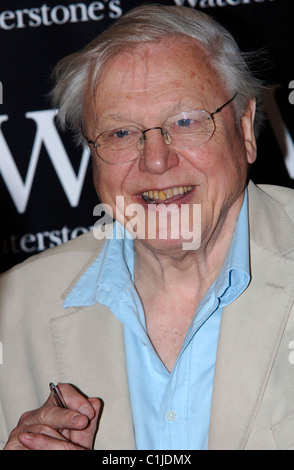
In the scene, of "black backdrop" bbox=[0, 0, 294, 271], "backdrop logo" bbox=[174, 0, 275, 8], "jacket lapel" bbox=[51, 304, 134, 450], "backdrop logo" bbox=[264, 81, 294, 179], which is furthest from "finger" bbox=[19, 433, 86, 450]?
"backdrop logo" bbox=[174, 0, 275, 8]

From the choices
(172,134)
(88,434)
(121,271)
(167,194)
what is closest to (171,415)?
(88,434)

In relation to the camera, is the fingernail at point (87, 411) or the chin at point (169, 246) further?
the chin at point (169, 246)

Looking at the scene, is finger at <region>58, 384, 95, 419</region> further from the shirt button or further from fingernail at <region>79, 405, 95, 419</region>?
the shirt button

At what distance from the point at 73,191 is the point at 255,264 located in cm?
111

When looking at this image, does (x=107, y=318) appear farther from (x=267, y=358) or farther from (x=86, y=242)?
(x=267, y=358)

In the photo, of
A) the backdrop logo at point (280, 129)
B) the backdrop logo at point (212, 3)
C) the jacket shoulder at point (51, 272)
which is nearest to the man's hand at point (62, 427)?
the jacket shoulder at point (51, 272)

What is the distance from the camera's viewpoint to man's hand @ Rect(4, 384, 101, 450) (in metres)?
1.61

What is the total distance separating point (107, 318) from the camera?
1963mm

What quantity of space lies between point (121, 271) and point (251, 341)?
458 mm

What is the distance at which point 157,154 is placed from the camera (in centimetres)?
178

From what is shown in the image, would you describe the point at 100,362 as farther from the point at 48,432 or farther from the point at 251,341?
the point at 251,341

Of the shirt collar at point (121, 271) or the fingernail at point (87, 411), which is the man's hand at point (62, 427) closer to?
the fingernail at point (87, 411)

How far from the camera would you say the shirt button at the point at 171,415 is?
5.83 feet

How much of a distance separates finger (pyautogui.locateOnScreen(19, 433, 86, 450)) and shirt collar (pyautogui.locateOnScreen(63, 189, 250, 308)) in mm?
456
